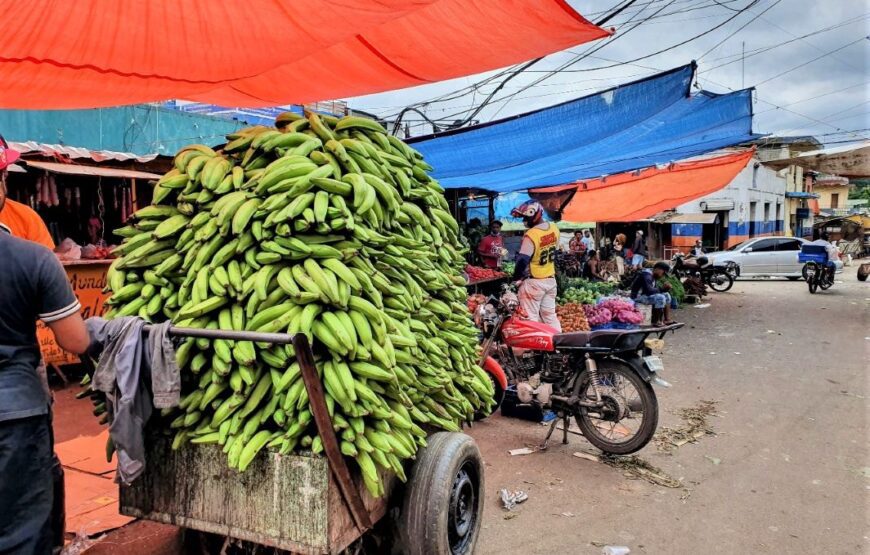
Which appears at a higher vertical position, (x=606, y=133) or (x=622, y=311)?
(x=606, y=133)

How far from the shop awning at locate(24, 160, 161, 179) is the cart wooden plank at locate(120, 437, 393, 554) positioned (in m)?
5.84

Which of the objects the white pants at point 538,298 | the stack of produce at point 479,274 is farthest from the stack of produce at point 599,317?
the white pants at point 538,298

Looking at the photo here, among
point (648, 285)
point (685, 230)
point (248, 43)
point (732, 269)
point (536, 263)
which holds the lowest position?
point (732, 269)

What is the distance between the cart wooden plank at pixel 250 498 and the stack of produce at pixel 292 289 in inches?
3.6

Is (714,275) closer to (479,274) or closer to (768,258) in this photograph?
(768,258)

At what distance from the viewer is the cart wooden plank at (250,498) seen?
6.57 ft

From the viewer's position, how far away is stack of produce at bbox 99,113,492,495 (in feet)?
7.02

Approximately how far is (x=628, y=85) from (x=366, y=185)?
5.73 meters

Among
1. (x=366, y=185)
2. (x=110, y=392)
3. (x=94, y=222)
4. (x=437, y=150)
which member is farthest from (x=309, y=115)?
(x=94, y=222)

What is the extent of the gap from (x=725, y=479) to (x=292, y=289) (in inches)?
145

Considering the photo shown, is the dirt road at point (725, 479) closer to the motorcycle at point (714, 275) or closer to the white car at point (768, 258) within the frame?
the motorcycle at point (714, 275)

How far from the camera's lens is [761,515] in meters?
3.62

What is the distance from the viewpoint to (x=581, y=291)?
11.4 meters

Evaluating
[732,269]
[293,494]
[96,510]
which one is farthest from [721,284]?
[293,494]
